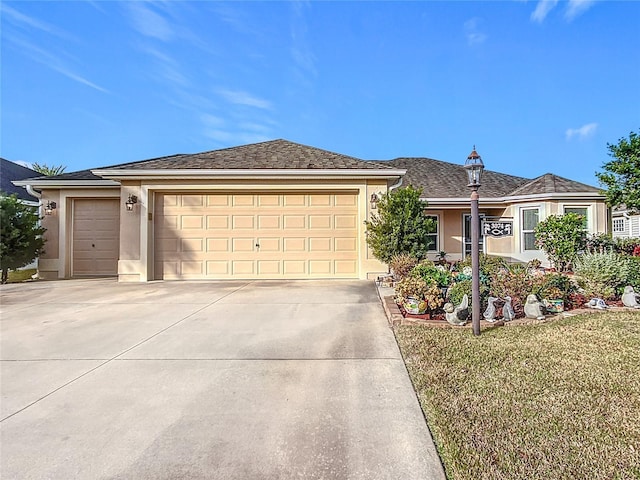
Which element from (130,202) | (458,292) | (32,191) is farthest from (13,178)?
(458,292)

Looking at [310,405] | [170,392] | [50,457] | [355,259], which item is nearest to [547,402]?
[310,405]

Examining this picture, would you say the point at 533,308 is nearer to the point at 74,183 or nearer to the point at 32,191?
the point at 74,183

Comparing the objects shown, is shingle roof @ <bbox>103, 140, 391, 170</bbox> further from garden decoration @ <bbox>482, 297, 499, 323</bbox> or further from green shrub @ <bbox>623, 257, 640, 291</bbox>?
green shrub @ <bbox>623, 257, 640, 291</bbox>

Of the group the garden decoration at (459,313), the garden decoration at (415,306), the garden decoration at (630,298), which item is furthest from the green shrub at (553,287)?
the garden decoration at (415,306)

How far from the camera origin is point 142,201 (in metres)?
9.51

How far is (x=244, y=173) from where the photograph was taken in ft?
30.7

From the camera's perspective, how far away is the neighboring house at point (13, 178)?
14.8 metres

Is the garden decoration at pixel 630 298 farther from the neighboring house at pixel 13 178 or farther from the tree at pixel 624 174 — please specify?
the neighboring house at pixel 13 178

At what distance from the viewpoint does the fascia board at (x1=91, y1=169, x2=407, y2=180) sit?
9.32 m

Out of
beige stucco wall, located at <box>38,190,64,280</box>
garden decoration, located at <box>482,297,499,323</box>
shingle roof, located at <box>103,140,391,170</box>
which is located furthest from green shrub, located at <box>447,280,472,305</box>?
beige stucco wall, located at <box>38,190,64,280</box>

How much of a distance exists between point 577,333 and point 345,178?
6511mm

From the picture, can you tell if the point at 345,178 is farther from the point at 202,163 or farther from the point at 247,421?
the point at 247,421

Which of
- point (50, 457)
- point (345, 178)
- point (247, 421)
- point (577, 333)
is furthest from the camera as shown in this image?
point (345, 178)

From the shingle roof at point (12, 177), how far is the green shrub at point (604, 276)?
19.7 metres
